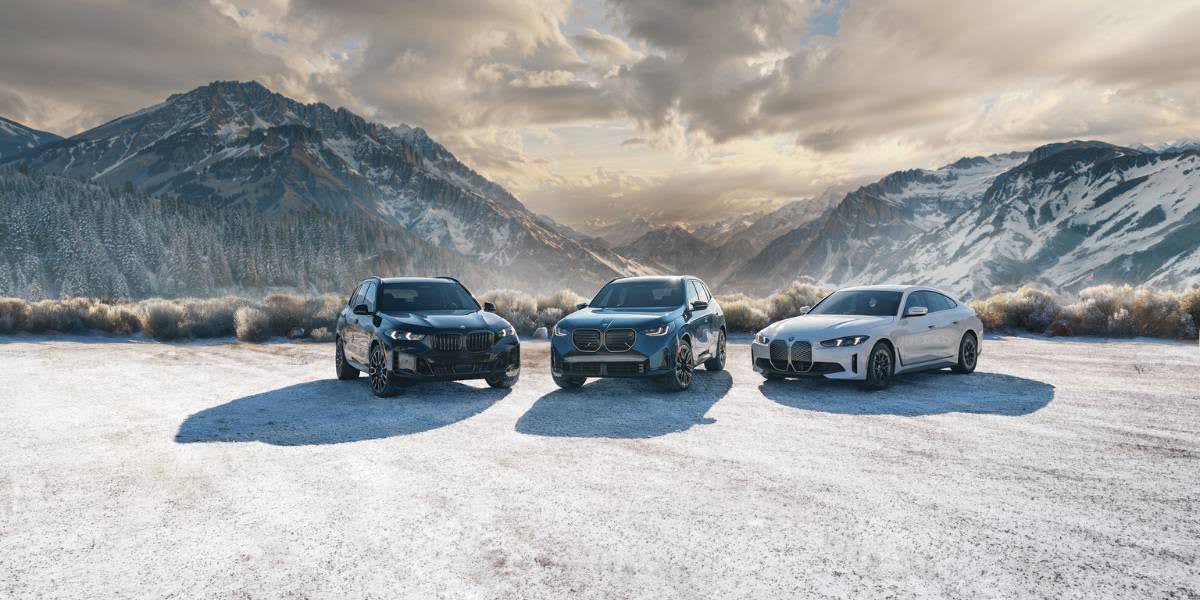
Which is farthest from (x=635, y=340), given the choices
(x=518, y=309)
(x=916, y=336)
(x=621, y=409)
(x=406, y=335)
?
(x=518, y=309)

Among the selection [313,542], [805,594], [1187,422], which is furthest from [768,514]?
[1187,422]

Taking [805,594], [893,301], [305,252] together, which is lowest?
[805,594]

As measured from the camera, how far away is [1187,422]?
780 centimetres

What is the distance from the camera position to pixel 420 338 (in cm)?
1021

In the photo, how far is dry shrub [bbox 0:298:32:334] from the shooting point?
23672mm

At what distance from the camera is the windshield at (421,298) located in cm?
1159

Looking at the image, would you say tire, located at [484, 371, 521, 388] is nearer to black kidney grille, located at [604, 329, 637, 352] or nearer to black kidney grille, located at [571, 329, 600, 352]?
black kidney grille, located at [571, 329, 600, 352]

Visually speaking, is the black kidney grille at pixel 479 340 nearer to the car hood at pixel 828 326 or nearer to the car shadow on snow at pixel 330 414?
the car shadow on snow at pixel 330 414

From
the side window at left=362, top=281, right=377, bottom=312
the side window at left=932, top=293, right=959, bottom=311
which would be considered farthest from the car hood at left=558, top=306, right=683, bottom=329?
the side window at left=932, top=293, right=959, bottom=311

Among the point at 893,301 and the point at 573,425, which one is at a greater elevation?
the point at 893,301

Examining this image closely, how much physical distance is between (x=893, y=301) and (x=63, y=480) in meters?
10.9

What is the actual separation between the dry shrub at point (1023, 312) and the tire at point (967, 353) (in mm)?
10472

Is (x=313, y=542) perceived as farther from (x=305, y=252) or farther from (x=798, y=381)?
(x=305, y=252)

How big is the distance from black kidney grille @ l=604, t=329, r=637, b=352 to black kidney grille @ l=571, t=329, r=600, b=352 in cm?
14
